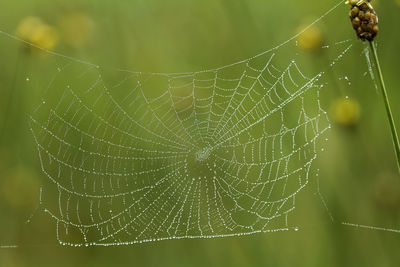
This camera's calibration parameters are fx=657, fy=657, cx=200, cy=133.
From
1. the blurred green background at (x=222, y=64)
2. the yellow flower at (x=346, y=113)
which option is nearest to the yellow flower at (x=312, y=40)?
the blurred green background at (x=222, y=64)

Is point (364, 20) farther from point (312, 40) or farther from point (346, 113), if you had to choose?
point (312, 40)

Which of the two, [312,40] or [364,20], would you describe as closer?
[364,20]

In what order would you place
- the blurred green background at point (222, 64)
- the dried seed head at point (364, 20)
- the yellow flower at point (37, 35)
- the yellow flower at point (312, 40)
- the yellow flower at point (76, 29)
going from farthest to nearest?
the yellow flower at point (76, 29) → the yellow flower at point (37, 35) → the yellow flower at point (312, 40) → the blurred green background at point (222, 64) → the dried seed head at point (364, 20)

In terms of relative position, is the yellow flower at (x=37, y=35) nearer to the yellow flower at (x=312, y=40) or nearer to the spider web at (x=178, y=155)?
the spider web at (x=178, y=155)

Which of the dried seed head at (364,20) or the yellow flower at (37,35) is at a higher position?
the yellow flower at (37,35)

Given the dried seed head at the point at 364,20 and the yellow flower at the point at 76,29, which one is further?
the yellow flower at the point at 76,29

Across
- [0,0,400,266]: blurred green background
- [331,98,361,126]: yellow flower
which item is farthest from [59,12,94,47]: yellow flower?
[331,98,361,126]: yellow flower

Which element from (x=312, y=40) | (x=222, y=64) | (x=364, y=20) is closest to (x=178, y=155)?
(x=222, y=64)
